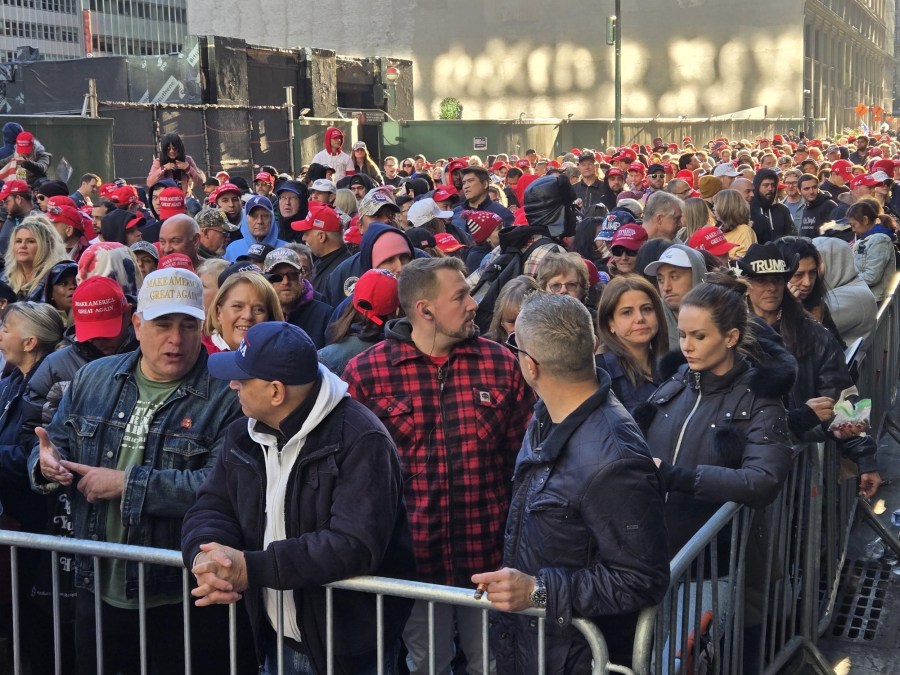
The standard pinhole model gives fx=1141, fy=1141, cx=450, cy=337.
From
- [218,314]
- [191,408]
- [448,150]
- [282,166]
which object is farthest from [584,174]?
[448,150]

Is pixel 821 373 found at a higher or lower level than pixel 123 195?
lower

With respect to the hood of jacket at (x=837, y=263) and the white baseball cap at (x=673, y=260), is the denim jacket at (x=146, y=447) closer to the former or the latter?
the white baseball cap at (x=673, y=260)

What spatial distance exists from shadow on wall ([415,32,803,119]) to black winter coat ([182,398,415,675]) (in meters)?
56.4

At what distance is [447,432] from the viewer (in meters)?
4.62

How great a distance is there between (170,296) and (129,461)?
26.2 inches

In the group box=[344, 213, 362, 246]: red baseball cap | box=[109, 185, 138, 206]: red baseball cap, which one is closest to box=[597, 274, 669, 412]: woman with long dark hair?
box=[344, 213, 362, 246]: red baseball cap

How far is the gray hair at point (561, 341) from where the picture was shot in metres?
3.49

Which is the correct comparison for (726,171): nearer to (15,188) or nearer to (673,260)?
(15,188)

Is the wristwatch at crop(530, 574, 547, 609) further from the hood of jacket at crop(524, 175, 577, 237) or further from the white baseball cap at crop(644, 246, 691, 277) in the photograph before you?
the hood of jacket at crop(524, 175, 577, 237)

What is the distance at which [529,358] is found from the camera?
3.55m

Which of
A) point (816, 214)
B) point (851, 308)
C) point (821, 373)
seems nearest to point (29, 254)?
point (821, 373)

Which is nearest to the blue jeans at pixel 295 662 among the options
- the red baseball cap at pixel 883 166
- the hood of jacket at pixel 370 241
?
the hood of jacket at pixel 370 241

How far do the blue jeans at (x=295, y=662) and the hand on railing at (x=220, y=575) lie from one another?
450 mm

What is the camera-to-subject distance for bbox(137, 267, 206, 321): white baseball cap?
4.45 metres
